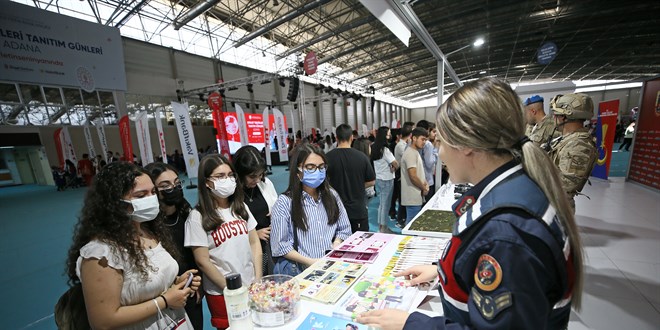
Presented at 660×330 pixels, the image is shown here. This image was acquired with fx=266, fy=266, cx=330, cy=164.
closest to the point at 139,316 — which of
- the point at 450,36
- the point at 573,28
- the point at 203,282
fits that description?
the point at 203,282

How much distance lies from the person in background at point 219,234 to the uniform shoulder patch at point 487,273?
1291 millimetres

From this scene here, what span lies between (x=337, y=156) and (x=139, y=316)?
210 centimetres

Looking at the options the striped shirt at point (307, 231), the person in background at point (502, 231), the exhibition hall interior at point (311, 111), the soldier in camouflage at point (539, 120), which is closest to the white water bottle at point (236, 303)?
the exhibition hall interior at point (311, 111)

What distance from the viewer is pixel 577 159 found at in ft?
7.28

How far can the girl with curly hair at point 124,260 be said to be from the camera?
41.1 inches

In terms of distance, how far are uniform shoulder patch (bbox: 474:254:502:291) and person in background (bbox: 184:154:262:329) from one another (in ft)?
4.24

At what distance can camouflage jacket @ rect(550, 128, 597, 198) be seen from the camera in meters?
2.21

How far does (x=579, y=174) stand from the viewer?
7.27ft

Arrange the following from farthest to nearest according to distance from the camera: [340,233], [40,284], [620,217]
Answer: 1. [620,217]
2. [40,284]
3. [340,233]

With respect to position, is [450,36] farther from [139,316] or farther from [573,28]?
[139,316]

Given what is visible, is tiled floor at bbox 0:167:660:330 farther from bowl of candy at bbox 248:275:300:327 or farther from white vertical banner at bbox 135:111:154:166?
white vertical banner at bbox 135:111:154:166

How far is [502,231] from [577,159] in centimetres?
243

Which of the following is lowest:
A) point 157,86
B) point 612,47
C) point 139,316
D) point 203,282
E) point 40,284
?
point 40,284

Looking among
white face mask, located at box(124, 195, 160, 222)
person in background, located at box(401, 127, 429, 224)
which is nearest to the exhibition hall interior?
person in background, located at box(401, 127, 429, 224)
